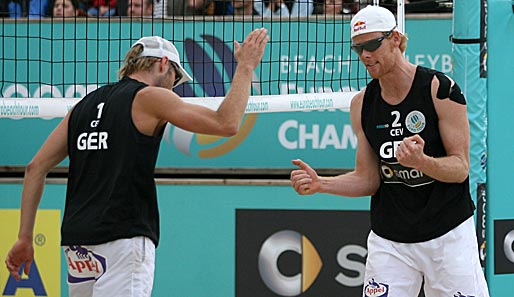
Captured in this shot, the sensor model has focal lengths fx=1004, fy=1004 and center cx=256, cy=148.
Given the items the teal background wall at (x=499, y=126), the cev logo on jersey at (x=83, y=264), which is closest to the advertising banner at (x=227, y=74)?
the teal background wall at (x=499, y=126)

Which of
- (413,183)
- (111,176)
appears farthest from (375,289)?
(111,176)

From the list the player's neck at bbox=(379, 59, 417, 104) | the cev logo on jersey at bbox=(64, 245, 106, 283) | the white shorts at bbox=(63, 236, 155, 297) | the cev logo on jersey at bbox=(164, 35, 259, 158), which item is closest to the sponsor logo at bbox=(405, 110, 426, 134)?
the player's neck at bbox=(379, 59, 417, 104)

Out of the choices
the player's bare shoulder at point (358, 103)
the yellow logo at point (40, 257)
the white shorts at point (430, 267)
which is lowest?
the yellow logo at point (40, 257)

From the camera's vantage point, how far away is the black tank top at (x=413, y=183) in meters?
4.82

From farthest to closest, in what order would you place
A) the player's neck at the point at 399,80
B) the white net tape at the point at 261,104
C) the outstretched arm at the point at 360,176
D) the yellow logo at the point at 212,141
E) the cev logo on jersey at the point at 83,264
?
the yellow logo at the point at 212,141 → the white net tape at the point at 261,104 → the outstretched arm at the point at 360,176 → the player's neck at the point at 399,80 → the cev logo on jersey at the point at 83,264

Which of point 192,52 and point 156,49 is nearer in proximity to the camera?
point 156,49

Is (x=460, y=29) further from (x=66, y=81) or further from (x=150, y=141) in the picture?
(x=66, y=81)

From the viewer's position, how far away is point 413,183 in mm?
4883

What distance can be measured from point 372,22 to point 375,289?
4.27ft

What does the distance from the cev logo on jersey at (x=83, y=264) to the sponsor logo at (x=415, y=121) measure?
159 centimetres

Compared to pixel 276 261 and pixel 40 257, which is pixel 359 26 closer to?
pixel 276 261

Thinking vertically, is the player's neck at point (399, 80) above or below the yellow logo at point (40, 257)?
above

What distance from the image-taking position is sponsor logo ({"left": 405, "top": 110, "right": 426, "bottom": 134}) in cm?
481

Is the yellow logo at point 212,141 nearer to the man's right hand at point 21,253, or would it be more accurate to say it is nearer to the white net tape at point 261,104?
the white net tape at point 261,104
